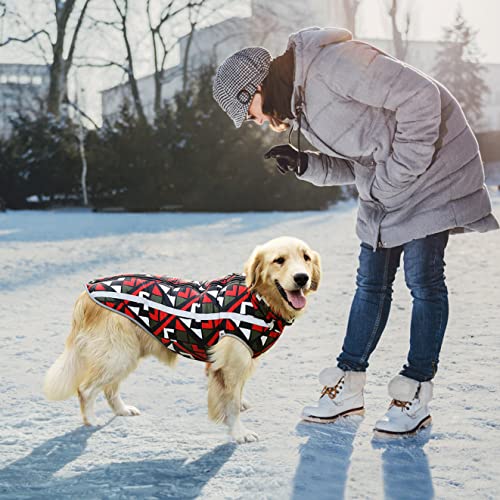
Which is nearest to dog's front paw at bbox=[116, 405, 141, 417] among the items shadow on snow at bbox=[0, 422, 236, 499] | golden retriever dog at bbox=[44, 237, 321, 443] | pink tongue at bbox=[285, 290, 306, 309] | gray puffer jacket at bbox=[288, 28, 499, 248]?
golden retriever dog at bbox=[44, 237, 321, 443]

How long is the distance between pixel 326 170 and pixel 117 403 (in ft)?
4.55

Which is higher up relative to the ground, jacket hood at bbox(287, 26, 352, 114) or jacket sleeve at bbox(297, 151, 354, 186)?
jacket hood at bbox(287, 26, 352, 114)

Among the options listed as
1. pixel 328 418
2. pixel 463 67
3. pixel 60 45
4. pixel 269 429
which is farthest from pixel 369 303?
pixel 463 67

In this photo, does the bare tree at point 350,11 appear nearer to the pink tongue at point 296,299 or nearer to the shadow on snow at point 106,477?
the pink tongue at point 296,299

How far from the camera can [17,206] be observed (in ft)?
59.9

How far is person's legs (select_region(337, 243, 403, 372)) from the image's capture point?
9.23 ft

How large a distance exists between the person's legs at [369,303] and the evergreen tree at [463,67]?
34994mm

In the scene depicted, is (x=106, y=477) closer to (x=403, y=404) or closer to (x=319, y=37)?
(x=403, y=404)

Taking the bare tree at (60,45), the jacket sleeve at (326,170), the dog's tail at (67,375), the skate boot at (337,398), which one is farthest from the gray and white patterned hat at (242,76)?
the bare tree at (60,45)

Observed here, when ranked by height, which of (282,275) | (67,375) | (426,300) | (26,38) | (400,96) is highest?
(26,38)

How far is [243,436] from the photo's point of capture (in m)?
2.65

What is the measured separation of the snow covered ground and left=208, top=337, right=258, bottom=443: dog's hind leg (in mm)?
68

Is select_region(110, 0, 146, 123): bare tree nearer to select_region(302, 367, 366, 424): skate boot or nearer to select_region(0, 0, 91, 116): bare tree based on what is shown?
select_region(0, 0, 91, 116): bare tree

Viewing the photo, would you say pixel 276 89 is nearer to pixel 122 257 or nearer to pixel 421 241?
pixel 421 241
